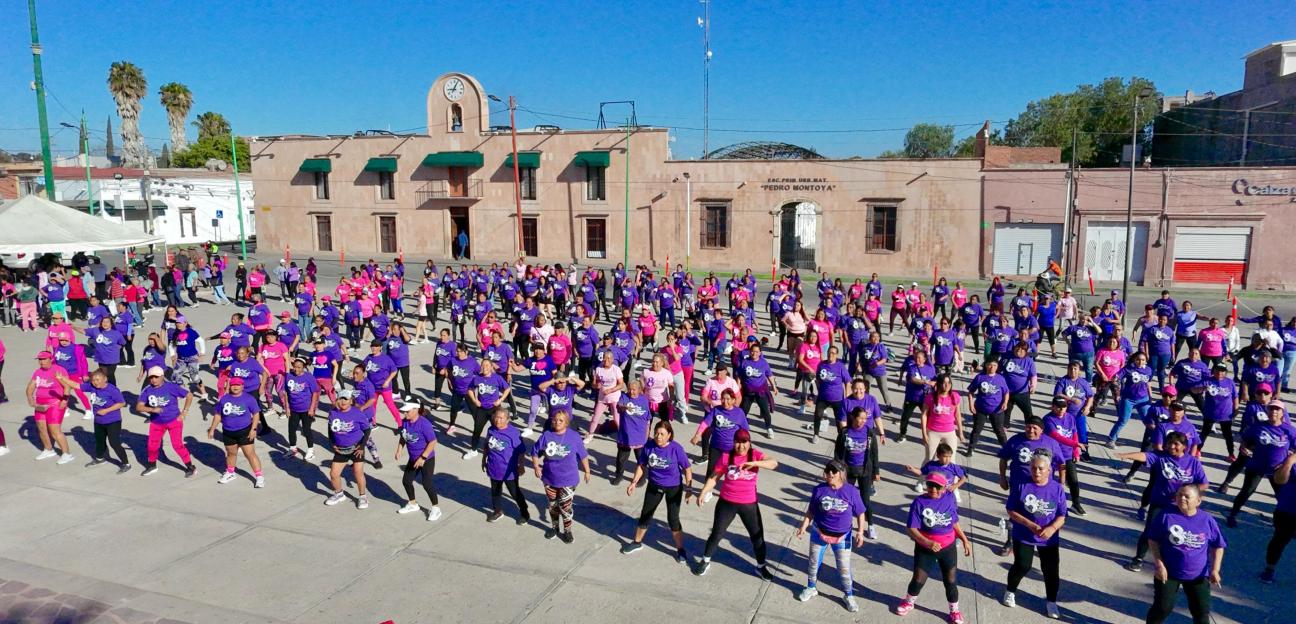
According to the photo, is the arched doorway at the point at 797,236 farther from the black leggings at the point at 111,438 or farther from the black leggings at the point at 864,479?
the black leggings at the point at 111,438

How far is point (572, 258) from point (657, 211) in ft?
17.2

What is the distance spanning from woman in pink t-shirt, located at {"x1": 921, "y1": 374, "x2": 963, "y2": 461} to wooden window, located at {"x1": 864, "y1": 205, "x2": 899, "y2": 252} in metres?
28.9

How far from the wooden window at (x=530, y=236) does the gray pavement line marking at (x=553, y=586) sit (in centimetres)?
3458

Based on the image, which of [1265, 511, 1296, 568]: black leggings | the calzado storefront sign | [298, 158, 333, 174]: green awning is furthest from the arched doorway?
[1265, 511, 1296, 568]: black leggings

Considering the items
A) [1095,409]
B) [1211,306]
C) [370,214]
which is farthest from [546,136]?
[1095,409]

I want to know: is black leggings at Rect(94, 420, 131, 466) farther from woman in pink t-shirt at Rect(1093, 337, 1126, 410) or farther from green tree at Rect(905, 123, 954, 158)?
green tree at Rect(905, 123, 954, 158)

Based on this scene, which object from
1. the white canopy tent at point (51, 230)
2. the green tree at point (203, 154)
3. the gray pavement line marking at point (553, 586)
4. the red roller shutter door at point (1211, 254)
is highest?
the green tree at point (203, 154)

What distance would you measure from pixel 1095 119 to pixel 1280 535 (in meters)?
59.6

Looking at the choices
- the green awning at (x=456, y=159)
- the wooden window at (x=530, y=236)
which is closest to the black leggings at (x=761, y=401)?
the wooden window at (x=530, y=236)

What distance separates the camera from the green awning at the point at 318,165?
4422cm

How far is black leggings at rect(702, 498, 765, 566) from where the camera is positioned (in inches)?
293

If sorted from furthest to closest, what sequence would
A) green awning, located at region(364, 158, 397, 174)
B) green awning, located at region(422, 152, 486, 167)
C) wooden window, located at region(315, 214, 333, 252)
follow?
wooden window, located at region(315, 214, 333, 252) → green awning, located at region(364, 158, 397, 174) → green awning, located at region(422, 152, 486, 167)

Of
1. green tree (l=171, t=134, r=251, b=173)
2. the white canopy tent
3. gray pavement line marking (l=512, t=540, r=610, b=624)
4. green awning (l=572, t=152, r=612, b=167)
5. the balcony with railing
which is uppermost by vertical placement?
green tree (l=171, t=134, r=251, b=173)

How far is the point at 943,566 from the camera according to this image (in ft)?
22.2
